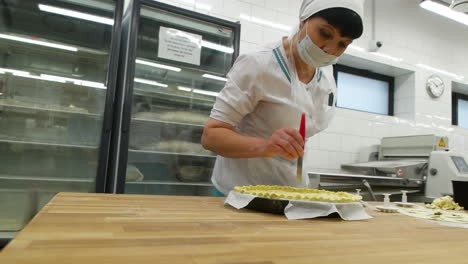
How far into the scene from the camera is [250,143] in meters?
1.12

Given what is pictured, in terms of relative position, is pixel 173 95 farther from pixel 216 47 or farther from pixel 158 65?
pixel 216 47

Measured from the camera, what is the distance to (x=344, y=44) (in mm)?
1331

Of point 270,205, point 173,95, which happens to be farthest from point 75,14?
point 270,205

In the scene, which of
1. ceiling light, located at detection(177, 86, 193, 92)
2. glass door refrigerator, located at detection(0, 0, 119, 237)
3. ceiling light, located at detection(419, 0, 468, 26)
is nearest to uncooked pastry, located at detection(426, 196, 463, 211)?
glass door refrigerator, located at detection(0, 0, 119, 237)

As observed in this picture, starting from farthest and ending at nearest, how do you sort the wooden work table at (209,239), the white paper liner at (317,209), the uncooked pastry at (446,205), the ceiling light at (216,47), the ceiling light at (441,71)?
the ceiling light at (441,71)
the ceiling light at (216,47)
the uncooked pastry at (446,205)
the white paper liner at (317,209)
the wooden work table at (209,239)

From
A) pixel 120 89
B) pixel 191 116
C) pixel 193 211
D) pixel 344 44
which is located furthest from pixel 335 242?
pixel 191 116

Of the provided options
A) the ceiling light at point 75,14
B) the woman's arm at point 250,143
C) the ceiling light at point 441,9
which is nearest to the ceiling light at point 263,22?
the ceiling light at point 75,14

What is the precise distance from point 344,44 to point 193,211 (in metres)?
0.91

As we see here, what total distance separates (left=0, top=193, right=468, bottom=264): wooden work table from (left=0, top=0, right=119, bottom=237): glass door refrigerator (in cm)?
178

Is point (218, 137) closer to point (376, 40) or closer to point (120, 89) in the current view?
point (120, 89)

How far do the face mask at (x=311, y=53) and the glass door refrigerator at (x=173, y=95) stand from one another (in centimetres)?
146

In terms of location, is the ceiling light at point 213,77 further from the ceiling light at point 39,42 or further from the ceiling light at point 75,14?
the ceiling light at point 39,42

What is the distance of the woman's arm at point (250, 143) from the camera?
3.22 ft

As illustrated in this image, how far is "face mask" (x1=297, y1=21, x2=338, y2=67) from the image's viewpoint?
1309 mm
